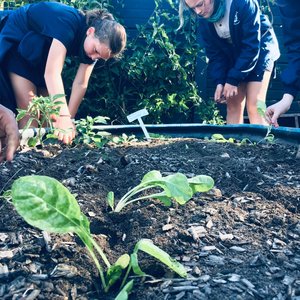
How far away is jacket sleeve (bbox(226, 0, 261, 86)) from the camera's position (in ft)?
12.5

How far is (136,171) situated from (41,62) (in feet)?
6.12

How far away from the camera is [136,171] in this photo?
2104 millimetres

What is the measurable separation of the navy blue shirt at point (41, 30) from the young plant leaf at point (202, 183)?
6.58 feet

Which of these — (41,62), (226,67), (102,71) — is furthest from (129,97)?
(41,62)

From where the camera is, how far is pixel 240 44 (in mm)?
3947

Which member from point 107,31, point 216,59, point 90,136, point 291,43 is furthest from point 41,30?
point 291,43

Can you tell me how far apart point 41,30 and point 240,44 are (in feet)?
5.00

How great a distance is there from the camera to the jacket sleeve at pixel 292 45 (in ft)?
9.59

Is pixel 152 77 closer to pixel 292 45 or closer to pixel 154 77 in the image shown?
pixel 154 77

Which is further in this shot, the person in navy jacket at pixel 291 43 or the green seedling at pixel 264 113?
the person in navy jacket at pixel 291 43

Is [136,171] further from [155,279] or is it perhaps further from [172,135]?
[172,135]

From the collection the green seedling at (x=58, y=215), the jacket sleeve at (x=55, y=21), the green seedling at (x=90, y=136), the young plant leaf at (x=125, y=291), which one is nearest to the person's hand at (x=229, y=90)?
the jacket sleeve at (x=55, y=21)

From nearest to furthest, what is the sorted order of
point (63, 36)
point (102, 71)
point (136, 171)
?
→ point (136, 171)
point (63, 36)
point (102, 71)

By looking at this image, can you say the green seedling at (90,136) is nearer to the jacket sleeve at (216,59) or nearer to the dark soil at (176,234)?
the dark soil at (176,234)
